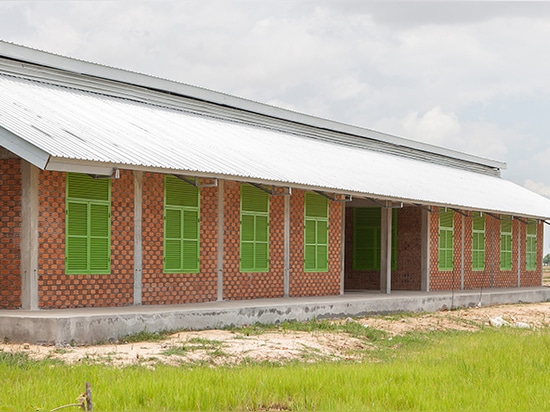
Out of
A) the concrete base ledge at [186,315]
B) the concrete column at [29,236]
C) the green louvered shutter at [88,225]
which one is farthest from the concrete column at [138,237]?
the concrete column at [29,236]

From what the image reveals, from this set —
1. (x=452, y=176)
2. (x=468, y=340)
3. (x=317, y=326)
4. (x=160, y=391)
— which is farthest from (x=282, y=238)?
(x=452, y=176)

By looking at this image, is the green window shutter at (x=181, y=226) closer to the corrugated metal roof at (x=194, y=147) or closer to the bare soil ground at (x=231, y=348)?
the corrugated metal roof at (x=194, y=147)

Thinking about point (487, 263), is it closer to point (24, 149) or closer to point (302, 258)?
point (302, 258)

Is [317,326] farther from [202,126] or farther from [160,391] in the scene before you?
[160,391]

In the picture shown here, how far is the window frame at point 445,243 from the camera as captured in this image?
80.8ft

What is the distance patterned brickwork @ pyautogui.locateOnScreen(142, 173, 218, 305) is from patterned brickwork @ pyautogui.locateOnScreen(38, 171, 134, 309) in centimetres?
39

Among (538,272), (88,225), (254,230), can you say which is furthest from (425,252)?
(88,225)

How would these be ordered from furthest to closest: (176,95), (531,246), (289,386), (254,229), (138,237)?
(531,246) < (176,95) < (254,229) < (138,237) < (289,386)

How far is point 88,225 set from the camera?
14766 millimetres

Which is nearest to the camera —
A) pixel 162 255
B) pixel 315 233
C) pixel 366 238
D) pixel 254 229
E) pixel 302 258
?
pixel 162 255

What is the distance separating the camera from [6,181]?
46.3ft

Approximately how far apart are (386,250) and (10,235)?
35.8 feet

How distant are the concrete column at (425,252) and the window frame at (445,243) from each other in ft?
2.05

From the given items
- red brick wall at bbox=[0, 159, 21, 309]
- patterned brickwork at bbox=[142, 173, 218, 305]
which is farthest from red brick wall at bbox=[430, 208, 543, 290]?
red brick wall at bbox=[0, 159, 21, 309]
